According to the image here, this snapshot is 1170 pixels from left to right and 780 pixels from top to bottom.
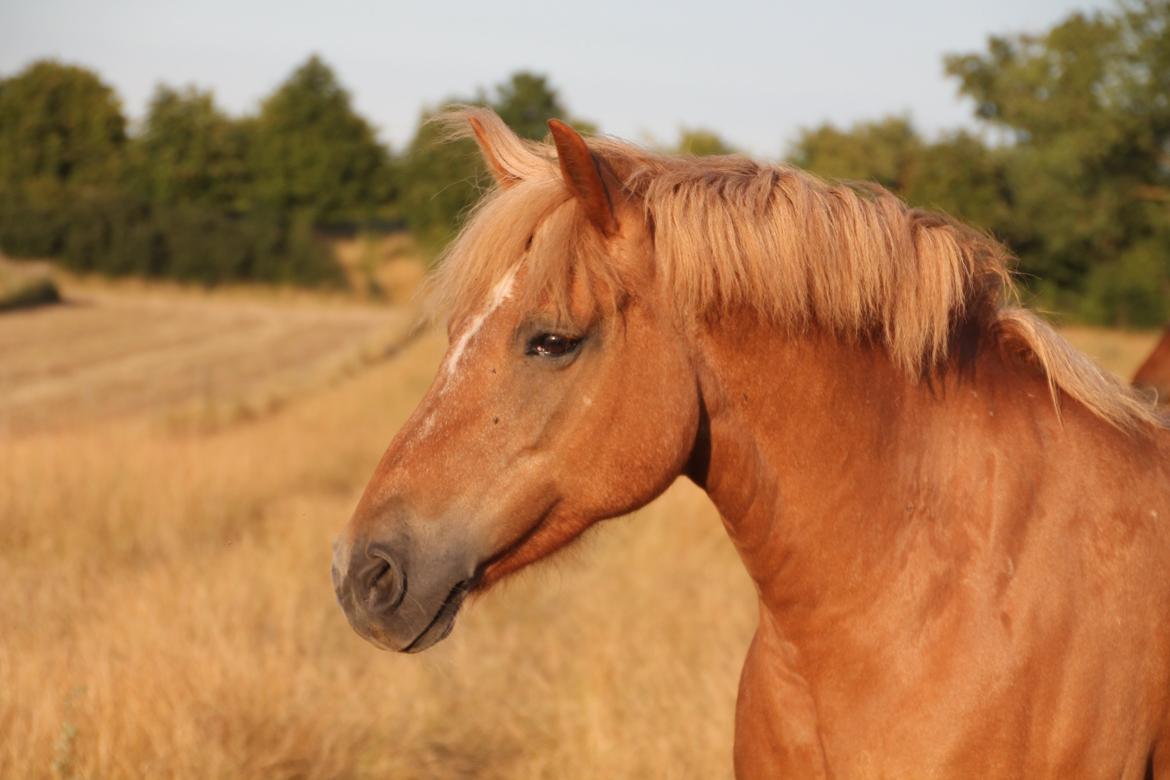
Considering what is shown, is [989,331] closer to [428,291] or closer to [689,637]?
[428,291]

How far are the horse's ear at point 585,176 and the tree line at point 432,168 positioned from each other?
0.88ft

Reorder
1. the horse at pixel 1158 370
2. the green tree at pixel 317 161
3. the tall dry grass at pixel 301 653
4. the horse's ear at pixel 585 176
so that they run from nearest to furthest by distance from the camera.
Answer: the horse's ear at pixel 585 176, the tall dry grass at pixel 301 653, the horse at pixel 1158 370, the green tree at pixel 317 161

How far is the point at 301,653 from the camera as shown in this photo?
5.86 meters

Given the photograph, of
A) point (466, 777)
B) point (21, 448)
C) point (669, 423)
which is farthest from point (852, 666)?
point (21, 448)

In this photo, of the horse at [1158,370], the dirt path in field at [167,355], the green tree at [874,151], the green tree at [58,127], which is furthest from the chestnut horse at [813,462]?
the green tree at [58,127]

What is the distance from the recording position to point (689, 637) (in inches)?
245

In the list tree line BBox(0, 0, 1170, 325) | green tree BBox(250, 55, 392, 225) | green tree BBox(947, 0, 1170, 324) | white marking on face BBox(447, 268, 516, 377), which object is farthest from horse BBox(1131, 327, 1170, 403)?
green tree BBox(250, 55, 392, 225)

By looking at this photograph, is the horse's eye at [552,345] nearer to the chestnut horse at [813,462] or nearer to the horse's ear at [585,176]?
the chestnut horse at [813,462]

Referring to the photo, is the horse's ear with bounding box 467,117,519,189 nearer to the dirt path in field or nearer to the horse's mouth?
the horse's mouth

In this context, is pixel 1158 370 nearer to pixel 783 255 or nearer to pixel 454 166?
pixel 783 255

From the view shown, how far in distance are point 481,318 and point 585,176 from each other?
15.1 inches

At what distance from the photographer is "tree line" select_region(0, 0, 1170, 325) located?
79.9 feet

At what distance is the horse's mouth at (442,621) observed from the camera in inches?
94.2

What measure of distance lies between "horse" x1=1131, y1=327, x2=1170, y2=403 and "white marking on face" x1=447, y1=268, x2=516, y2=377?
506 cm
